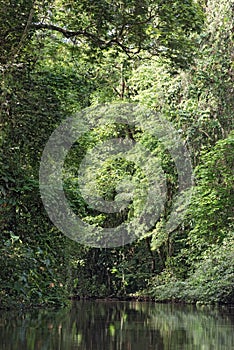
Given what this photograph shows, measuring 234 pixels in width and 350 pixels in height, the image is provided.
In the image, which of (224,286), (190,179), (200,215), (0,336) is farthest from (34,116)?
(190,179)

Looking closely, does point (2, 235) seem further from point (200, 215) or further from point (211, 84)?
point (211, 84)

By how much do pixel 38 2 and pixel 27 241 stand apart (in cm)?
366

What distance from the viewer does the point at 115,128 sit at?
24.1 meters

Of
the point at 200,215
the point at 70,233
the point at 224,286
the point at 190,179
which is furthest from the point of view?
the point at 190,179

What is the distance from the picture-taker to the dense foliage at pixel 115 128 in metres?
9.43

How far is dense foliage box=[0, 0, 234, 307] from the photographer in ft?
30.9

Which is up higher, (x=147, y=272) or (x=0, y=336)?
(x=147, y=272)

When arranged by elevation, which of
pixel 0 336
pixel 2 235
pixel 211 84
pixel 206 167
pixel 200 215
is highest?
pixel 211 84

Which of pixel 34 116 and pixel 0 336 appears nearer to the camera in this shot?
pixel 0 336

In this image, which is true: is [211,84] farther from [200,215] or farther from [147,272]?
[147,272]

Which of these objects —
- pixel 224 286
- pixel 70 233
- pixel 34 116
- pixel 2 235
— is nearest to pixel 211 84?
pixel 224 286

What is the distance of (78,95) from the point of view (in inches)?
506

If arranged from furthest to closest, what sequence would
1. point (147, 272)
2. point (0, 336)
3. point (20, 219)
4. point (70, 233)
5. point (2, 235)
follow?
point (147, 272) < point (70, 233) < point (20, 219) < point (2, 235) < point (0, 336)

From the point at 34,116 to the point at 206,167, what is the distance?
8408mm
